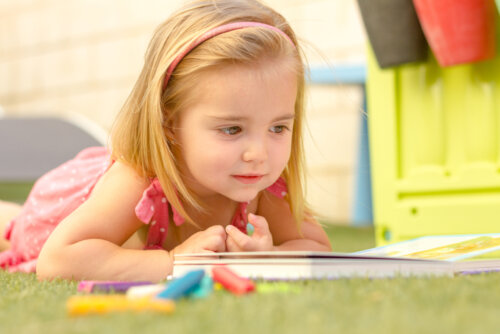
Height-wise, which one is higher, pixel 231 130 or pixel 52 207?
pixel 231 130

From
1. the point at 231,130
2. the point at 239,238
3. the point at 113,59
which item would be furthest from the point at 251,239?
the point at 113,59

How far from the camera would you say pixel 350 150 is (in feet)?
7.89

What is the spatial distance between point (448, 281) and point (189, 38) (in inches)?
17.6

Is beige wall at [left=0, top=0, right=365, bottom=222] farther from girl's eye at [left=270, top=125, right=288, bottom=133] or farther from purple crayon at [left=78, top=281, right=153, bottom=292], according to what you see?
purple crayon at [left=78, top=281, right=153, bottom=292]

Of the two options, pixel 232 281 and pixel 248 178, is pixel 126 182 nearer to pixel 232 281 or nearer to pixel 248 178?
pixel 248 178

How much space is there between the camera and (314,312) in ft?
1.55

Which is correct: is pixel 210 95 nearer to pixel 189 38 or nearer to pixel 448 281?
pixel 189 38

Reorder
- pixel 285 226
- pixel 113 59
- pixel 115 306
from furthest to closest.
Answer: pixel 113 59 → pixel 285 226 → pixel 115 306

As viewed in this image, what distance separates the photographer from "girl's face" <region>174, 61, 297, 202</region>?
0.81 meters

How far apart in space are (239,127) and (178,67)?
123mm

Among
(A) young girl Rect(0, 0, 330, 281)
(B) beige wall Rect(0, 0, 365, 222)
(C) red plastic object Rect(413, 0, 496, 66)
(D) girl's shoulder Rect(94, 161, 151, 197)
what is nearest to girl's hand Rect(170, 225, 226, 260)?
(A) young girl Rect(0, 0, 330, 281)

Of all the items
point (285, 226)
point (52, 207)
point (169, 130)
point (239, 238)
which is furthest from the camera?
point (52, 207)

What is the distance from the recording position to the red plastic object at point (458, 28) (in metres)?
1.13

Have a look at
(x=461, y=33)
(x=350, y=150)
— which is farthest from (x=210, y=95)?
(x=350, y=150)
